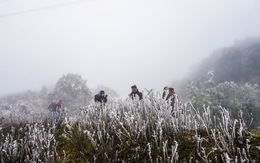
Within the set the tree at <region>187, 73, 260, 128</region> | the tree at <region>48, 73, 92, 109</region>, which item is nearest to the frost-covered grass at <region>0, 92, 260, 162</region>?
the tree at <region>187, 73, 260, 128</region>

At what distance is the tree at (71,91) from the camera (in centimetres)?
4194

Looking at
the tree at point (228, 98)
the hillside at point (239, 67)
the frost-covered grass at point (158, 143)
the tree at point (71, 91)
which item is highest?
the hillside at point (239, 67)

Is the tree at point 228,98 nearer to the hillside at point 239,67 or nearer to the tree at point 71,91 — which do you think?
the hillside at point 239,67

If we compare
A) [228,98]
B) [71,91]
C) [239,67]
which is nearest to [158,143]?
[228,98]

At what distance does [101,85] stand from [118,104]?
63217mm

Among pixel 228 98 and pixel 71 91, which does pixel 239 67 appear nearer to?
pixel 228 98

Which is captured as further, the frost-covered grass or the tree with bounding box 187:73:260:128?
the tree with bounding box 187:73:260:128

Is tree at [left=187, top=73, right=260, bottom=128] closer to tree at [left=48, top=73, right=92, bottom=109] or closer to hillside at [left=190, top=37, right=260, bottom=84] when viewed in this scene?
hillside at [left=190, top=37, right=260, bottom=84]

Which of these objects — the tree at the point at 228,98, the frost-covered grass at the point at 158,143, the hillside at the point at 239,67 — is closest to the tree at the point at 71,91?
the tree at the point at 228,98

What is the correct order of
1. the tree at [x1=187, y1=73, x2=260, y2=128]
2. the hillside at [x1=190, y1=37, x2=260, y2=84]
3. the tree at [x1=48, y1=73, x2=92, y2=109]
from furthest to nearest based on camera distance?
the hillside at [x1=190, y1=37, x2=260, y2=84] < the tree at [x1=48, y1=73, x2=92, y2=109] < the tree at [x1=187, y1=73, x2=260, y2=128]

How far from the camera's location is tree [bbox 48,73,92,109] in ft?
138

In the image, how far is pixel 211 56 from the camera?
82.6 m

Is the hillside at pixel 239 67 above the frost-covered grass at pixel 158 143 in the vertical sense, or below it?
above

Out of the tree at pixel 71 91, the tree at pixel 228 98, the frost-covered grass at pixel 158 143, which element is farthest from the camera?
the tree at pixel 71 91
